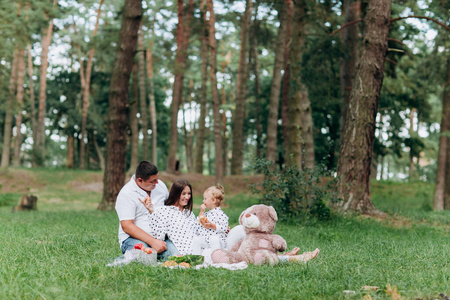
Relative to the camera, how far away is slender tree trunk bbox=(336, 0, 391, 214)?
11.9m

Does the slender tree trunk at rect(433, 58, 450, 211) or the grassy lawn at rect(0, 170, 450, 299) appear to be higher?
the slender tree trunk at rect(433, 58, 450, 211)

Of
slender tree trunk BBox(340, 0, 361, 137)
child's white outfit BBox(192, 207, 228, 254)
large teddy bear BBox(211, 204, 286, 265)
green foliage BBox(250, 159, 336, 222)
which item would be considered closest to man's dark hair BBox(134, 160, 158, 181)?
child's white outfit BBox(192, 207, 228, 254)

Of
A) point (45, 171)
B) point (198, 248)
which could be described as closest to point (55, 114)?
point (45, 171)

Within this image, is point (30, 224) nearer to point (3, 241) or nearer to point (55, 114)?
point (3, 241)

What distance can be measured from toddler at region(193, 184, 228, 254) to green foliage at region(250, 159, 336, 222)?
12.9 feet

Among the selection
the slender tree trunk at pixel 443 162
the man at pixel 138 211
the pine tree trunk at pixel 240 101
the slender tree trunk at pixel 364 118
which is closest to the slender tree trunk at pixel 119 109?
the slender tree trunk at pixel 364 118

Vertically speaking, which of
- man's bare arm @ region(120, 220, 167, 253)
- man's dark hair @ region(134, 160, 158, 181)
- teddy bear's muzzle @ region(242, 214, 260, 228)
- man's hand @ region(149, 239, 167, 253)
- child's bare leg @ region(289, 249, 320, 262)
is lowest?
child's bare leg @ region(289, 249, 320, 262)

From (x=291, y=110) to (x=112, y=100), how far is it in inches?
217

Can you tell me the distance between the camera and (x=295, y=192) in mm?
10680

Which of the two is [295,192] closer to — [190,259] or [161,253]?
[161,253]

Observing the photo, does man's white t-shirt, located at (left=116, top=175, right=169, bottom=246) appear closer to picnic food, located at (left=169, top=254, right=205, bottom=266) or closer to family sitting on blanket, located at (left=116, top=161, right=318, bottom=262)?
family sitting on blanket, located at (left=116, top=161, right=318, bottom=262)

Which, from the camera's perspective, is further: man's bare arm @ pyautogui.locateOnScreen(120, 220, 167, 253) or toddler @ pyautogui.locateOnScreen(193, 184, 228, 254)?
toddler @ pyautogui.locateOnScreen(193, 184, 228, 254)

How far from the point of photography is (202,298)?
4.37 meters

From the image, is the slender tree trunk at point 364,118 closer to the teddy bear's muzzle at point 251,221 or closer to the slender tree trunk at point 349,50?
the slender tree trunk at point 349,50
